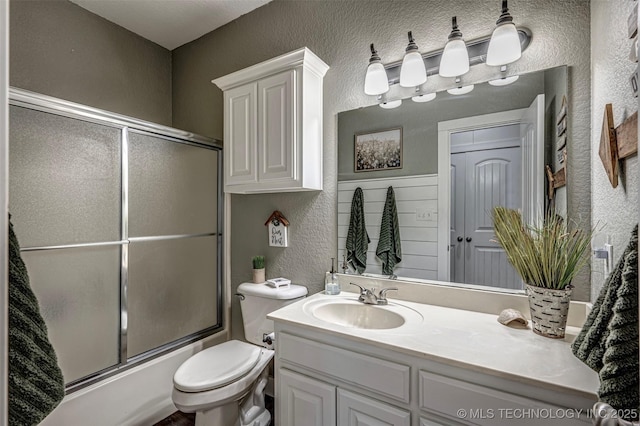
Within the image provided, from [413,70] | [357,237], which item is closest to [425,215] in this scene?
[357,237]

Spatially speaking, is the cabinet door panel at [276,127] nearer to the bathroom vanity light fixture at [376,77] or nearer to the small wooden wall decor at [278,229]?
the small wooden wall decor at [278,229]

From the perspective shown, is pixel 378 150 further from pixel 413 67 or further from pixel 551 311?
pixel 551 311

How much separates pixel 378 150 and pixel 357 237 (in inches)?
19.6

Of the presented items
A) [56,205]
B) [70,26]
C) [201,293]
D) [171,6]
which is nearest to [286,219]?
[201,293]

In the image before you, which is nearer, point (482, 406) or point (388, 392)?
point (482, 406)

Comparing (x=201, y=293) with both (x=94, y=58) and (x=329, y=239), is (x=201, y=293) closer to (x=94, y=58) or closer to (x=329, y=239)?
(x=329, y=239)

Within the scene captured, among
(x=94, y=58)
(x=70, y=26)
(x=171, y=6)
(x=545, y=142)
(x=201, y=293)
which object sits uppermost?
(x=171, y=6)

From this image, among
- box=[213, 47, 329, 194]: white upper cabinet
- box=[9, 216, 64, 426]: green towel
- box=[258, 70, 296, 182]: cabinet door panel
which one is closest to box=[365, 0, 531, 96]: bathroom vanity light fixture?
box=[213, 47, 329, 194]: white upper cabinet

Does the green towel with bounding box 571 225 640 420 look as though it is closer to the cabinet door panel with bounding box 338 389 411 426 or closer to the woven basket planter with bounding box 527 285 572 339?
the woven basket planter with bounding box 527 285 572 339

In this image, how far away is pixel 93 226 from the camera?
157 cm

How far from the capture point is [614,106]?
94cm

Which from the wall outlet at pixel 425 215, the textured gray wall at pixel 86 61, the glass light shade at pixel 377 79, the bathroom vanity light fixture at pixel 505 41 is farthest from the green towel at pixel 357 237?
the textured gray wall at pixel 86 61

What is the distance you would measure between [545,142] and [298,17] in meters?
1.59

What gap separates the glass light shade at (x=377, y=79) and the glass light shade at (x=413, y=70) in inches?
4.0
